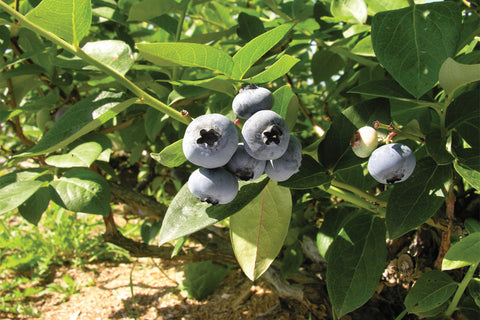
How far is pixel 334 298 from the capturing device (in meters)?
→ 0.95

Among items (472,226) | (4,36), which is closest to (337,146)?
(472,226)

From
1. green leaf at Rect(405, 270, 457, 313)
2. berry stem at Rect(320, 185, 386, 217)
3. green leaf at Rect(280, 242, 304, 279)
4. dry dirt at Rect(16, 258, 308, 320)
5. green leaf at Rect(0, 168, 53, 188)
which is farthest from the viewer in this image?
dry dirt at Rect(16, 258, 308, 320)

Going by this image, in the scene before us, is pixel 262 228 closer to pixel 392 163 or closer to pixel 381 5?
pixel 392 163

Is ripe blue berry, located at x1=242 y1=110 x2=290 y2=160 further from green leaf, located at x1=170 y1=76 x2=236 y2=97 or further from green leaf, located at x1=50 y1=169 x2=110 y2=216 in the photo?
green leaf, located at x1=50 y1=169 x2=110 y2=216

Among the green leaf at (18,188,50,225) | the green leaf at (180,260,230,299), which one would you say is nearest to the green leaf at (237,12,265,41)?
the green leaf at (18,188,50,225)

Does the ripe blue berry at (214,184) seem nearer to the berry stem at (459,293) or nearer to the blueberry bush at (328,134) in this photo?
the blueberry bush at (328,134)

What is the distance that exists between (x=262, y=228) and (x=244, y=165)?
0.31 metres

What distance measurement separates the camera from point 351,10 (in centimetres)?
116

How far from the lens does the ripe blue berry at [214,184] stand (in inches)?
25.4

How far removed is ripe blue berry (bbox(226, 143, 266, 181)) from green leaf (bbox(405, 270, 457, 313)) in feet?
2.22

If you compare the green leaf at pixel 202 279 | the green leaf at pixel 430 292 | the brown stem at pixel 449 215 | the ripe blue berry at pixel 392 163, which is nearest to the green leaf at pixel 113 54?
the ripe blue berry at pixel 392 163

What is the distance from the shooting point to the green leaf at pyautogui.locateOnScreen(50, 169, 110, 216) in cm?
104

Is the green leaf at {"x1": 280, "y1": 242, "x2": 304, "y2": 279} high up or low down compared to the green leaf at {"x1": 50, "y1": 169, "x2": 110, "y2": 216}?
down

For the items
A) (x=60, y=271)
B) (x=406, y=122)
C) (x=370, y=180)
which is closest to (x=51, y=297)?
(x=60, y=271)
